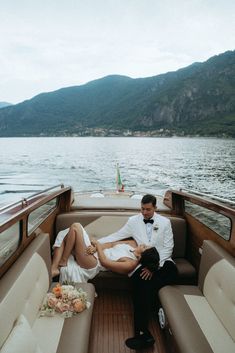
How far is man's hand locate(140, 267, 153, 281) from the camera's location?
3131 mm

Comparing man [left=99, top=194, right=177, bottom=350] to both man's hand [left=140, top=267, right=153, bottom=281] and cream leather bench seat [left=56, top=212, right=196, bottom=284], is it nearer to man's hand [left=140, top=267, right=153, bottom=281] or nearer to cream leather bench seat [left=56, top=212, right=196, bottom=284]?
man's hand [left=140, top=267, right=153, bottom=281]

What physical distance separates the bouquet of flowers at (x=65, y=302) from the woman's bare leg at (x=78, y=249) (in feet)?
2.31

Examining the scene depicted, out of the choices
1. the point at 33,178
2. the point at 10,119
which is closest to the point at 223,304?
the point at 33,178

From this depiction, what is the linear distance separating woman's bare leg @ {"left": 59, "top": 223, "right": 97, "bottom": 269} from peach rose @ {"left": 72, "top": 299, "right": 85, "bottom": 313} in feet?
2.83

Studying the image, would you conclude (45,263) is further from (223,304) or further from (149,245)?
(223,304)

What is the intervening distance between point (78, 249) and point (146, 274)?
872 mm

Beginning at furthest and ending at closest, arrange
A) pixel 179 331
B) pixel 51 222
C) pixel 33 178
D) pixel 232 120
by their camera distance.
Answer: pixel 232 120 < pixel 33 178 < pixel 51 222 < pixel 179 331

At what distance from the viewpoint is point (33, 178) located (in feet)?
90.6

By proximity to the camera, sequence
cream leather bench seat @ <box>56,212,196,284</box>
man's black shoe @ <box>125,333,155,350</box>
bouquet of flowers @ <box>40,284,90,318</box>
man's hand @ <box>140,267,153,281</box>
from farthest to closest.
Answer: cream leather bench seat @ <box>56,212,196,284</box>, man's hand @ <box>140,267,153,281</box>, man's black shoe @ <box>125,333,155,350</box>, bouquet of flowers @ <box>40,284,90,318</box>

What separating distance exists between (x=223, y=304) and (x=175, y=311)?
0.39 meters

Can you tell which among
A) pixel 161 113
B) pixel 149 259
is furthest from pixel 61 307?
pixel 161 113

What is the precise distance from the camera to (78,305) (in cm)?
270

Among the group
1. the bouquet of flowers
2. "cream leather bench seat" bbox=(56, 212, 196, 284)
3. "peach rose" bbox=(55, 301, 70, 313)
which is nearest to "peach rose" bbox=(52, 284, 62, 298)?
the bouquet of flowers

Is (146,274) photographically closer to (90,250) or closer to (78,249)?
(90,250)
